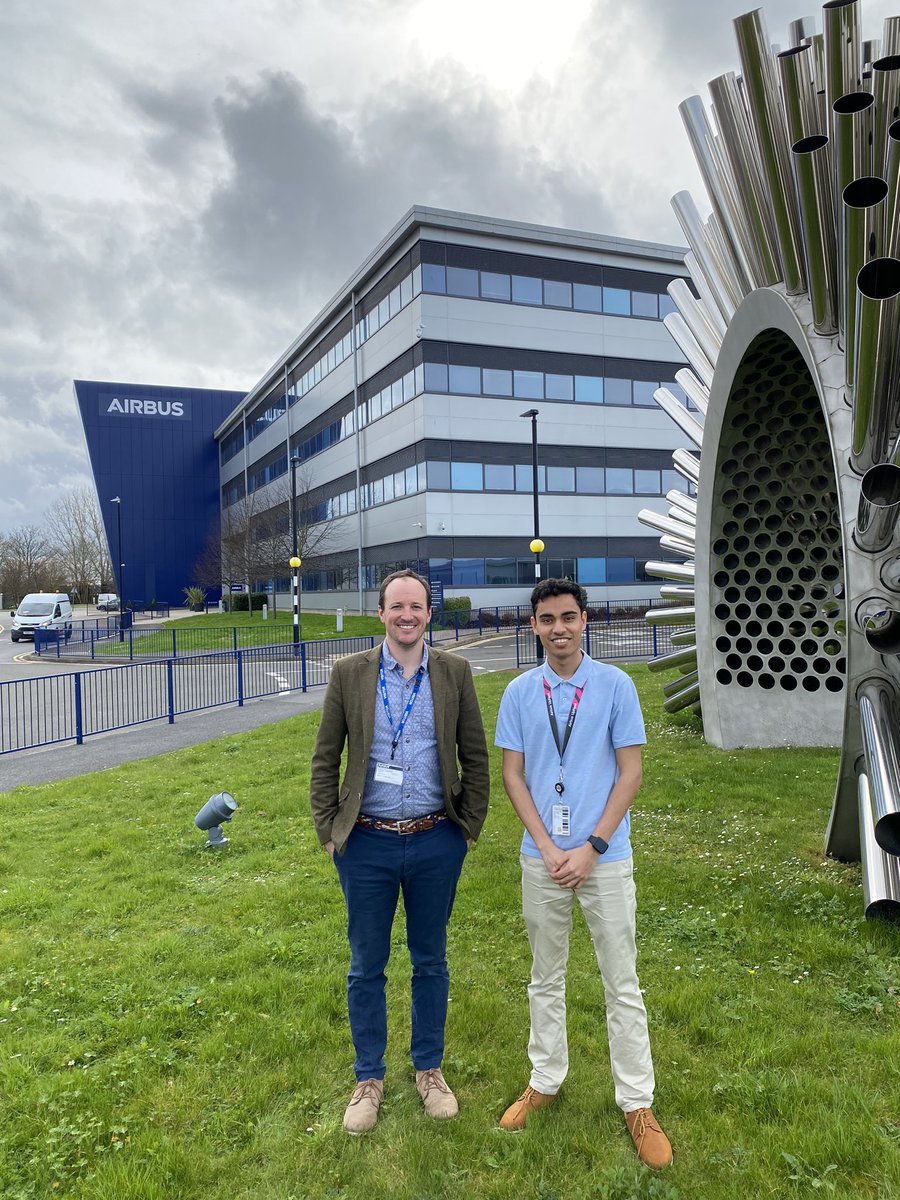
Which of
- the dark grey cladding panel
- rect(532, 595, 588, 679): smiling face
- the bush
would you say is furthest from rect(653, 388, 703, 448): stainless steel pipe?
the bush

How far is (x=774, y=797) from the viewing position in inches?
276

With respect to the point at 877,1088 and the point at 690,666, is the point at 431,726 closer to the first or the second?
Answer: the point at 877,1088

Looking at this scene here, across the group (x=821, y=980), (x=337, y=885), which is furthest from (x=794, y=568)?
(x=337, y=885)

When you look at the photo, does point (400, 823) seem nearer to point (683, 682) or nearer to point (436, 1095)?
point (436, 1095)

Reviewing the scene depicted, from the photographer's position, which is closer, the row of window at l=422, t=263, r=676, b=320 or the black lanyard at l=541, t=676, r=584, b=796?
the black lanyard at l=541, t=676, r=584, b=796

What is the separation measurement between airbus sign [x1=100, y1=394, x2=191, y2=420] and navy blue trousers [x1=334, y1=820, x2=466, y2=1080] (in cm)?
7300

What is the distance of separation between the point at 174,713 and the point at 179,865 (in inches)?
334

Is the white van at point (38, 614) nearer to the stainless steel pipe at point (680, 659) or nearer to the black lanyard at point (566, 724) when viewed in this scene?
the stainless steel pipe at point (680, 659)

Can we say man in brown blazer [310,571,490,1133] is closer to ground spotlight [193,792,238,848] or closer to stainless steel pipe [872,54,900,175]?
ground spotlight [193,792,238,848]

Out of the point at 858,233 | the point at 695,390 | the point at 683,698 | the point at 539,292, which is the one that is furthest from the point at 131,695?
the point at 539,292

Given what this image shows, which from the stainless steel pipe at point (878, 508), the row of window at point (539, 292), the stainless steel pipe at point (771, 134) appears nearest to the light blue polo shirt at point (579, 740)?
the stainless steel pipe at point (878, 508)

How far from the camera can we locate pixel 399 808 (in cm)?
298

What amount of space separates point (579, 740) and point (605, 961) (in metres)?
0.81

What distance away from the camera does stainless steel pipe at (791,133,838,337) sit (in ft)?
15.1
